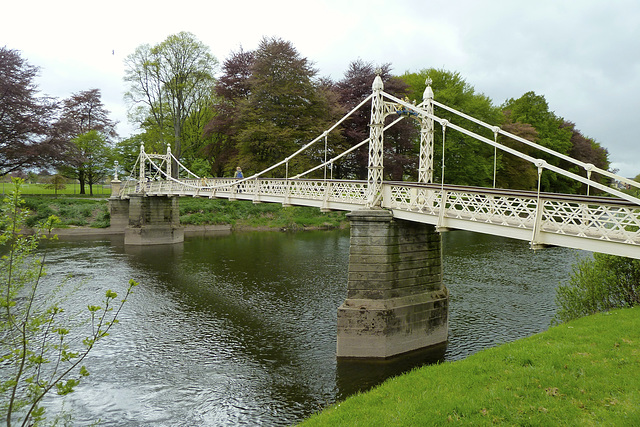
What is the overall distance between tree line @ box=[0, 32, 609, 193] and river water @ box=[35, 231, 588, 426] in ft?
35.5

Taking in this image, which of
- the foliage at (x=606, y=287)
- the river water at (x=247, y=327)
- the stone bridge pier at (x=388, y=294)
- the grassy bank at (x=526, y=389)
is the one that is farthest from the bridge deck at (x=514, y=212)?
the river water at (x=247, y=327)

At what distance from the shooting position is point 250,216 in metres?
44.3

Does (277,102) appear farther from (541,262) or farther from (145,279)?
(541,262)

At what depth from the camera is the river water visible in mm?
10109

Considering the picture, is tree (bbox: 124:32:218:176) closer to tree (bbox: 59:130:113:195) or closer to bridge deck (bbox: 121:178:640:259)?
tree (bbox: 59:130:113:195)

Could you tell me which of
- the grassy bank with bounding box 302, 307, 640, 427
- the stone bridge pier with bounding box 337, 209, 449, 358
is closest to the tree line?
the stone bridge pier with bounding box 337, 209, 449, 358

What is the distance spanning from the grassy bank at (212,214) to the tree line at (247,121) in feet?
11.0

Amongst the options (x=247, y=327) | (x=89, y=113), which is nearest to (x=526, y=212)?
(x=247, y=327)

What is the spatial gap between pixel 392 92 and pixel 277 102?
31.5 feet

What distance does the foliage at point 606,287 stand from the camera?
1276 cm

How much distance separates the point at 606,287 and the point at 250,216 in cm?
3444

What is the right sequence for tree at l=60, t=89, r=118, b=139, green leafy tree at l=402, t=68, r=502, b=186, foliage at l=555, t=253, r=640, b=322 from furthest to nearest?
tree at l=60, t=89, r=118, b=139 < green leafy tree at l=402, t=68, r=502, b=186 < foliage at l=555, t=253, r=640, b=322

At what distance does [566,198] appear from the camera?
9172mm

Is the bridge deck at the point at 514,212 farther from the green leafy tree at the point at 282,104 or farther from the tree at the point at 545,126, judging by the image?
the tree at the point at 545,126
